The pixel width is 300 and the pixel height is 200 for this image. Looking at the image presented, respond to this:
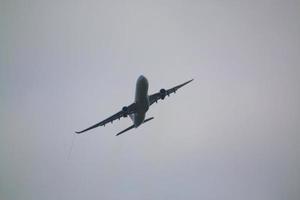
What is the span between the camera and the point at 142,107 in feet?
67.4

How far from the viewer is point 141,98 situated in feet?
66.0

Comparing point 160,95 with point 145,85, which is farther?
point 160,95

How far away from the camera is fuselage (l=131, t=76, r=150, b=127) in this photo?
1973 cm

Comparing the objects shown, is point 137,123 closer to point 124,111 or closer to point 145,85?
point 124,111

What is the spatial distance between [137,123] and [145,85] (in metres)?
2.57

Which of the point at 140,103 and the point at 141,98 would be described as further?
the point at 140,103

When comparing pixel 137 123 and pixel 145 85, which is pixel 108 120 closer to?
pixel 137 123

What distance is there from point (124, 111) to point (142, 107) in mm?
853

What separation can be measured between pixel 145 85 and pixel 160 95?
6.29ft

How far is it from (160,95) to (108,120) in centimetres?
251

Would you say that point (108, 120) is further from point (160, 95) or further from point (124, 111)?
point (160, 95)

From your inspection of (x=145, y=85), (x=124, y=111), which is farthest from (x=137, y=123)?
(x=145, y=85)

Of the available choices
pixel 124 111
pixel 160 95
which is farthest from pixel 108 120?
pixel 160 95

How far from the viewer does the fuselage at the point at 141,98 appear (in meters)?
19.7
